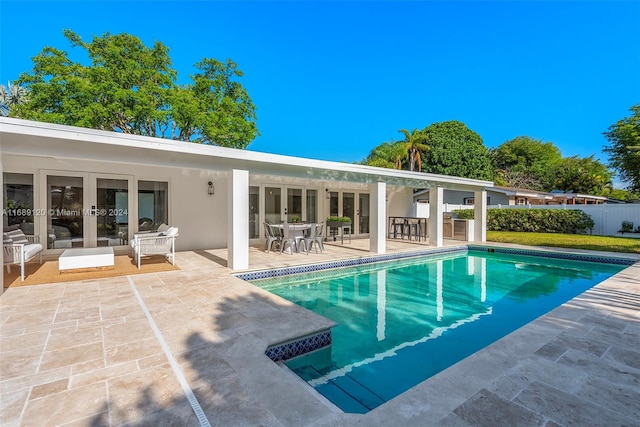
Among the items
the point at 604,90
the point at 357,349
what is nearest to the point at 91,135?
the point at 357,349

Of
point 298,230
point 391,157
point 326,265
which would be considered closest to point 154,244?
point 298,230

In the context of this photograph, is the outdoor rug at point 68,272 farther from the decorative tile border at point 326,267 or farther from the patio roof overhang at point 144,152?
the patio roof overhang at point 144,152

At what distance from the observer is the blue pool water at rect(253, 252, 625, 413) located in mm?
3438

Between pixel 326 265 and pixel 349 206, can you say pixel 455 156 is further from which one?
pixel 326 265

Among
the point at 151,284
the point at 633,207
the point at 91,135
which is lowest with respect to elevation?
the point at 151,284

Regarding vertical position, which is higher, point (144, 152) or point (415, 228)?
point (144, 152)

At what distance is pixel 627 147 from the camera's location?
13.2 meters

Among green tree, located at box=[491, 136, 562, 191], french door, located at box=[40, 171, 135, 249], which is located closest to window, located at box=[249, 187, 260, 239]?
french door, located at box=[40, 171, 135, 249]

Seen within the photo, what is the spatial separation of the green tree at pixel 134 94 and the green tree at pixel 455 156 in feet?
60.4

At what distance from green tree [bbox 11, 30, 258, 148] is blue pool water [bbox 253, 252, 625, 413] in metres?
15.4

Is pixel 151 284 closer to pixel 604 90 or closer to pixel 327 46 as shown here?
pixel 327 46

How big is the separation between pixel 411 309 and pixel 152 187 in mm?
8088

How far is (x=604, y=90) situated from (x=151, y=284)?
3631cm

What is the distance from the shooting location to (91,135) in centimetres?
539
